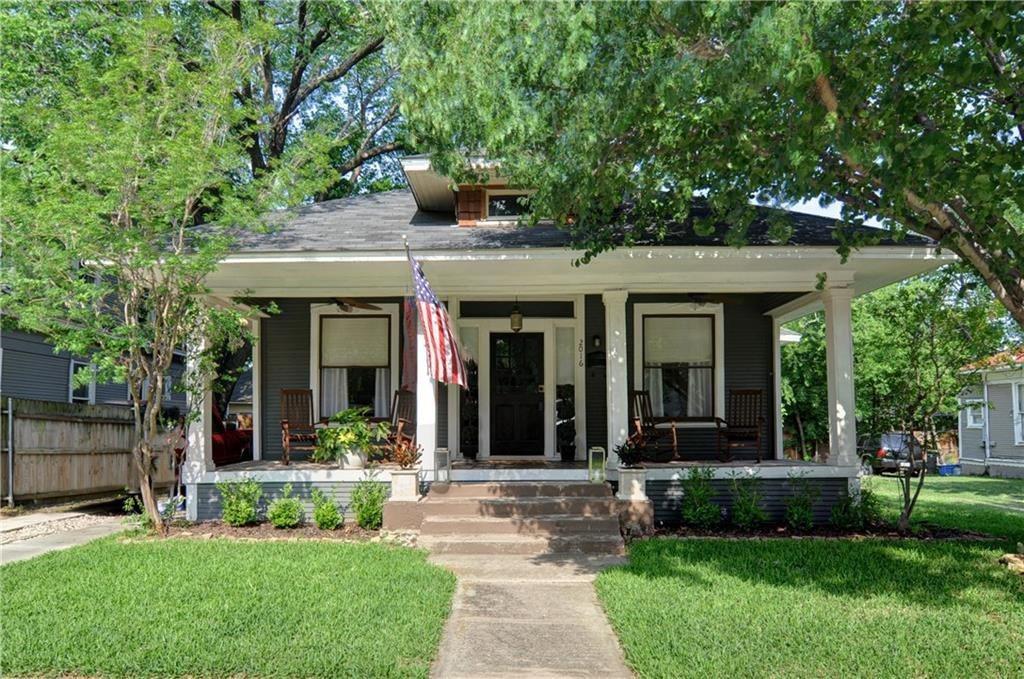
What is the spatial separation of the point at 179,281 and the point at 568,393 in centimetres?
567

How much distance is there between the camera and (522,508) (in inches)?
339

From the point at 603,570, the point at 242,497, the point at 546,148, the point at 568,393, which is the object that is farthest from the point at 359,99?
the point at 603,570

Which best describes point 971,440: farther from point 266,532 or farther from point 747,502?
point 266,532

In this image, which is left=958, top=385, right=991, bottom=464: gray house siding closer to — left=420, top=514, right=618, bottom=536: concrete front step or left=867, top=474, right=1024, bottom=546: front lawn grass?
left=867, top=474, right=1024, bottom=546: front lawn grass

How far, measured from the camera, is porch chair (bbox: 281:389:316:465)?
1038 centimetres

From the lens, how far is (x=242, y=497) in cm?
920

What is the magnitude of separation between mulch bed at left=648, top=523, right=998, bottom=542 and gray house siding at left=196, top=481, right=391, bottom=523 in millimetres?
3749

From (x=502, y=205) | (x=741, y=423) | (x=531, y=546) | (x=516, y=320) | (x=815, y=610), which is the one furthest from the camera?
(x=741, y=423)

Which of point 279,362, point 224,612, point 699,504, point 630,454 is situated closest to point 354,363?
point 279,362

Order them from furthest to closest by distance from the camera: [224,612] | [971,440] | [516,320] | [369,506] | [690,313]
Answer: [971,440]
[690,313]
[516,320]
[369,506]
[224,612]

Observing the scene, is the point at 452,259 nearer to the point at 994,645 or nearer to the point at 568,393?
the point at 568,393

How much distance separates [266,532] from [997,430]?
22497 mm

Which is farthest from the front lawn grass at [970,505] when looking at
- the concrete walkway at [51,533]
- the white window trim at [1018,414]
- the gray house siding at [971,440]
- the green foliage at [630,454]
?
the concrete walkway at [51,533]

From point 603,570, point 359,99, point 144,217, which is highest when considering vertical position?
point 359,99
